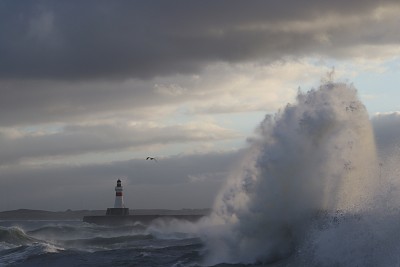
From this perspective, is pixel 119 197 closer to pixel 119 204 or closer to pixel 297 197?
pixel 119 204

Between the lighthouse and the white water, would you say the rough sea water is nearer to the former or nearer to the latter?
the white water

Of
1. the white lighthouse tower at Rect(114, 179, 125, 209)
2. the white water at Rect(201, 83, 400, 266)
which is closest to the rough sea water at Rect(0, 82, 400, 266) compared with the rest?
the white water at Rect(201, 83, 400, 266)

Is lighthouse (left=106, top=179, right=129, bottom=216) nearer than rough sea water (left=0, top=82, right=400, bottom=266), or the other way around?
rough sea water (left=0, top=82, right=400, bottom=266)

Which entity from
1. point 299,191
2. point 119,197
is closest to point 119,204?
point 119,197

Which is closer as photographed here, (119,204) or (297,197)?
(297,197)

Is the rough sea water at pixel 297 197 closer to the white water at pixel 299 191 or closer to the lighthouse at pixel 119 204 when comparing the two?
the white water at pixel 299 191

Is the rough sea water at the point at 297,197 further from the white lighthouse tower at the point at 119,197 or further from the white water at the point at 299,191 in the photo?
the white lighthouse tower at the point at 119,197

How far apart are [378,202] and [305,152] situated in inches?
208

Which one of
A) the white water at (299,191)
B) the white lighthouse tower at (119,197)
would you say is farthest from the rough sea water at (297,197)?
the white lighthouse tower at (119,197)

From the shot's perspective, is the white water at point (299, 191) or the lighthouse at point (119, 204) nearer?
the white water at point (299, 191)

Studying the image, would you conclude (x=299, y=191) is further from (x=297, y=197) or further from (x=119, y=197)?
(x=119, y=197)

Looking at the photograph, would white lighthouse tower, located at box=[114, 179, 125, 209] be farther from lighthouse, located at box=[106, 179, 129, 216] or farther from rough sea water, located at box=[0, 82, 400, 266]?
rough sea water, located at box=[0, 82, 400, 266]

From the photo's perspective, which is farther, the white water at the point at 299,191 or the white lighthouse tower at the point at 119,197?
the white lighthouse tower at the point at 119,197

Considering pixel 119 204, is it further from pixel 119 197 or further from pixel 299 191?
pixel 299 191
